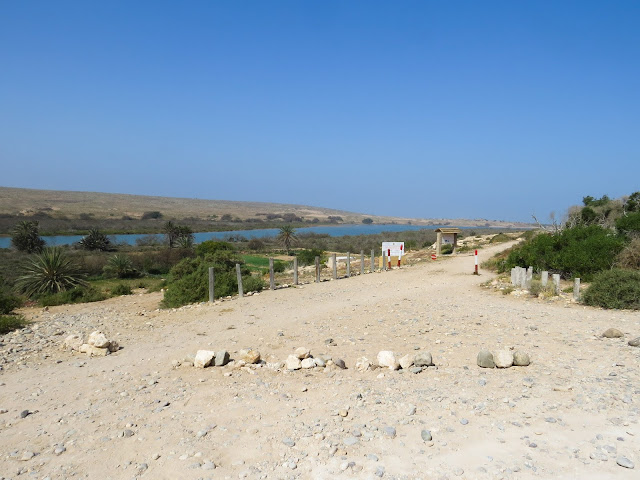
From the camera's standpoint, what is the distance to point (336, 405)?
541 centimetres

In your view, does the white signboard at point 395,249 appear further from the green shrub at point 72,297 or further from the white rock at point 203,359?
the white rock at point 203,359

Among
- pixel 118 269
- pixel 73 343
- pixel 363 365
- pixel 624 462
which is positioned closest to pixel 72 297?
pixel 118 269

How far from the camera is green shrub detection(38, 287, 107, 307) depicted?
58.0 ft

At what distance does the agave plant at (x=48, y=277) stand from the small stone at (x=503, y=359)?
19.2 m

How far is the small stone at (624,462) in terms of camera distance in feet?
12.3

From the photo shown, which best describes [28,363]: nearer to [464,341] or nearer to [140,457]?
[140,457]

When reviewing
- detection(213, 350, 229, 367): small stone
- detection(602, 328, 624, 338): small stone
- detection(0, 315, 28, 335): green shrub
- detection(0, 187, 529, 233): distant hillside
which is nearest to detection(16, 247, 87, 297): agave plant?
detection(0, 315, 28, 335): green shrub

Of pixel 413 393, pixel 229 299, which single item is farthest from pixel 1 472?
pixel 229 299

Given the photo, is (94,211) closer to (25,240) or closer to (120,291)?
(25,240)

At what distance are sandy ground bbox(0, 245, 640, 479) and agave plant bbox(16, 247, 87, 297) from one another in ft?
36.0

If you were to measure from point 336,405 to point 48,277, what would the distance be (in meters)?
19.4

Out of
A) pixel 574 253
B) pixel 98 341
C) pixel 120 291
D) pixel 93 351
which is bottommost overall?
pixel 120 291

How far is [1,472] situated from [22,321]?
30.4ft

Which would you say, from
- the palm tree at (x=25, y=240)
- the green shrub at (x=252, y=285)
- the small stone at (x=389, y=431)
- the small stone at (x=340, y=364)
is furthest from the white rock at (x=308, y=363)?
the palm tree at (x=25, y=240)
